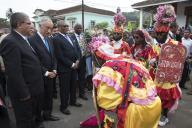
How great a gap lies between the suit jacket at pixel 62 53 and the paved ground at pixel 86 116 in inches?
38.2

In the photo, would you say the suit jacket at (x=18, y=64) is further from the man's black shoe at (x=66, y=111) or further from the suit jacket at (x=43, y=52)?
the man's black shoe at (x=66, y=111)

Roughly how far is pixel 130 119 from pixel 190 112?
396cm

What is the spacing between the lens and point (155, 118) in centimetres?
326

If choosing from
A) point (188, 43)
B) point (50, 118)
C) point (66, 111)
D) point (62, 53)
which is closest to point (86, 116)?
point (66, 111)

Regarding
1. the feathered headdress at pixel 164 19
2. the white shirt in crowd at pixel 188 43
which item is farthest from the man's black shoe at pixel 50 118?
the white shirt in crowd at pixel 188 43

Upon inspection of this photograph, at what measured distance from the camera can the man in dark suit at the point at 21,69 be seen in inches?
156

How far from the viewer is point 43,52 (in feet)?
17.3

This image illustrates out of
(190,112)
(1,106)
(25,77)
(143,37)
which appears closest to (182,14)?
(190,112)

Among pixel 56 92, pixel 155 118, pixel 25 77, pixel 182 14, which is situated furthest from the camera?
pixel 182 14

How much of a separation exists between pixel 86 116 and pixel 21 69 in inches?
98.3

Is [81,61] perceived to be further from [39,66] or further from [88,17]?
[88,17]

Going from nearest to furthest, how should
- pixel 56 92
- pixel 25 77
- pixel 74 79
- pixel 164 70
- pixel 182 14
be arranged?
pixel 25 77, pixel 164 70, pixel 74 79, pixel 56 92, pixel 182 14

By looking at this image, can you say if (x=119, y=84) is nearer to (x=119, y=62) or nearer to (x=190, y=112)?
(x=119, y=62)

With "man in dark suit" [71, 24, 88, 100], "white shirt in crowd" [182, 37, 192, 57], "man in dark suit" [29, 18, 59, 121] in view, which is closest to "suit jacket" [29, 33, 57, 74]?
"man in dark suit" [29, 18, 59, 121]
